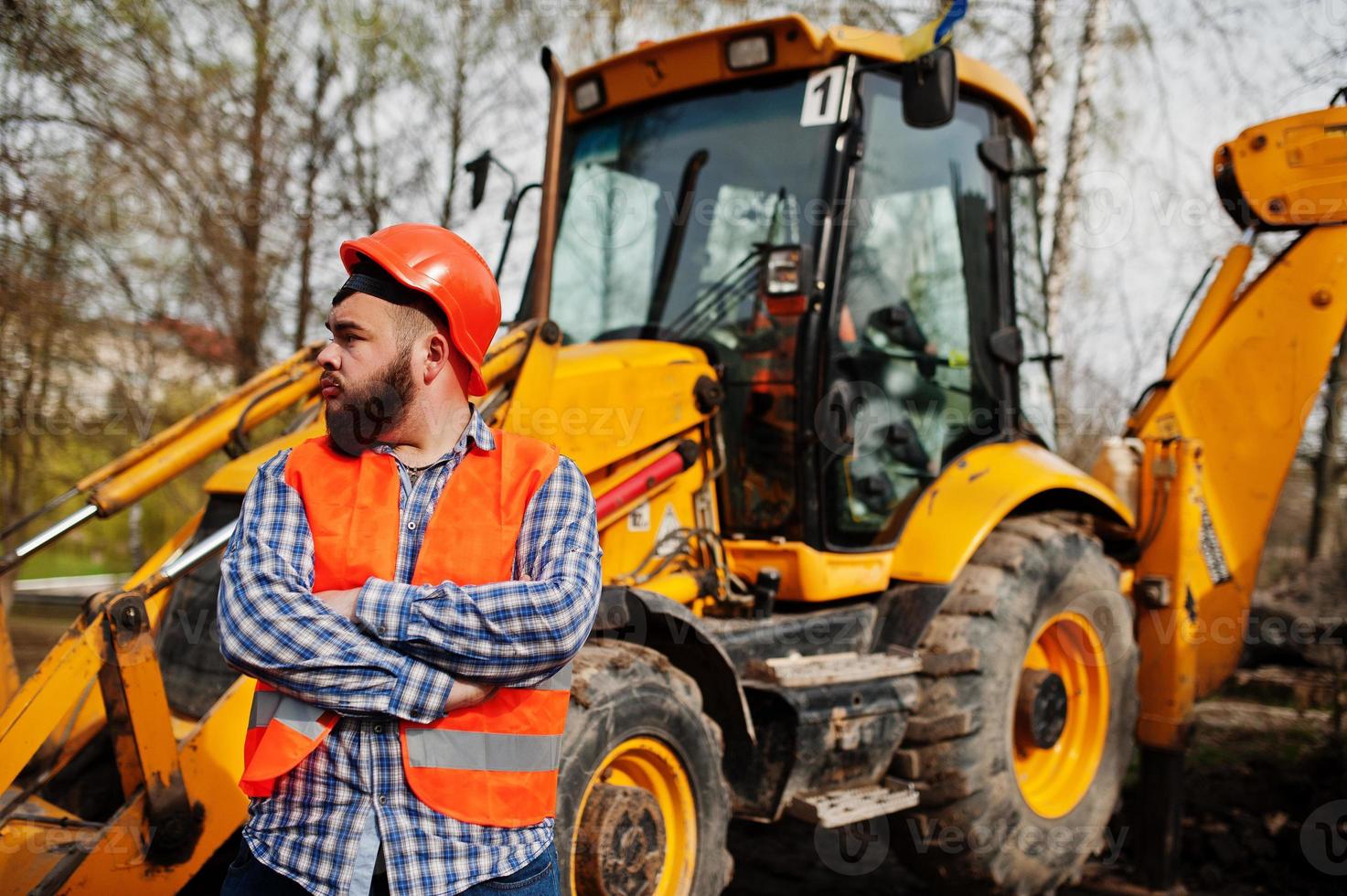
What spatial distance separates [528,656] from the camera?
1691 mm

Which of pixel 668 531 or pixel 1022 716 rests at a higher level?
pixel 668 531

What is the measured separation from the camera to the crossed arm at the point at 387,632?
1638 mm

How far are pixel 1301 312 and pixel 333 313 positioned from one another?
15.0ft

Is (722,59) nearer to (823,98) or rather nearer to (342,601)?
(823,98)

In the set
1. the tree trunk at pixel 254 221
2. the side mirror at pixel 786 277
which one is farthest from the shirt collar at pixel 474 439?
the tree trunk at pixel 254 221

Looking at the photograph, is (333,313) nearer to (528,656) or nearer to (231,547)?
(231,547)

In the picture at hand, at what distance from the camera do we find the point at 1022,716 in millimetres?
4309

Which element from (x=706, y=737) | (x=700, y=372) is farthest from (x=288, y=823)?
(x=700, y=372)

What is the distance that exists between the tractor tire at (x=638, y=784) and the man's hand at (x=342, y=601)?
1.15 metres

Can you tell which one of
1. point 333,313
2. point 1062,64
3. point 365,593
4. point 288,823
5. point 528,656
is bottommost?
point 288,823

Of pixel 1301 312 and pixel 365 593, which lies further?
pixel 1301 312

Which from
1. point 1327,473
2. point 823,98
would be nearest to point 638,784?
point 823,98

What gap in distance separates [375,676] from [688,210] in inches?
110

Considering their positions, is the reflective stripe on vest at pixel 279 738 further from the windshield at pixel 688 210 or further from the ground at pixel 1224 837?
the ground at pixel 1224 837
